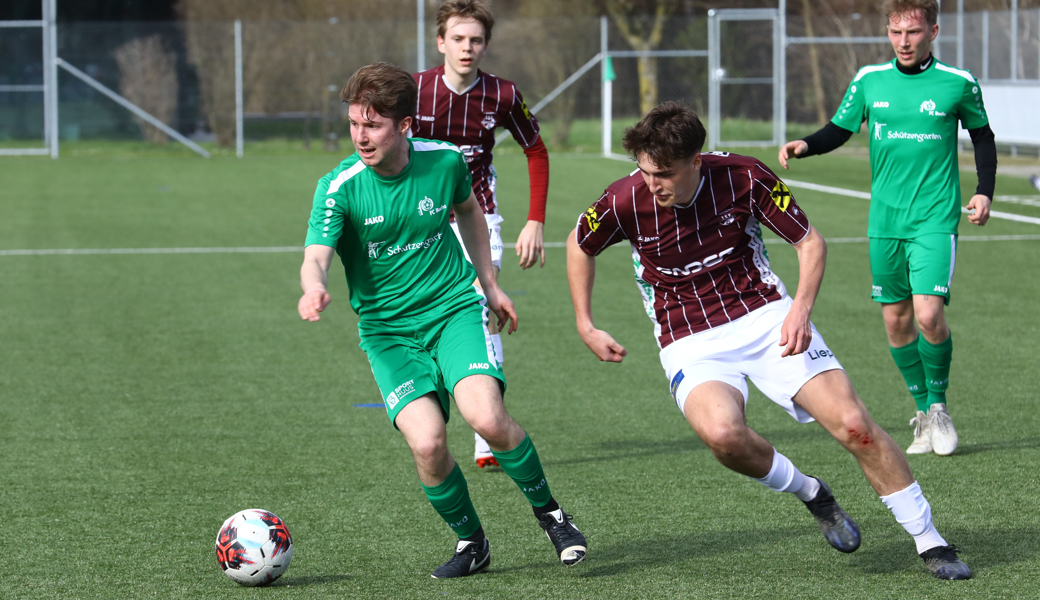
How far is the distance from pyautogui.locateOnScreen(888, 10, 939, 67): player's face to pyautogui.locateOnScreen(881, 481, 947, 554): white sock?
2.33 metres

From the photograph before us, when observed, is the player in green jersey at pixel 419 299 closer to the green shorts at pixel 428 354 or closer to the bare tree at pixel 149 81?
the green shorts at pixel 428 354

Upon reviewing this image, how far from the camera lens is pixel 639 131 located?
12.9 feet

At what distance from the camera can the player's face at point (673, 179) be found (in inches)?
155

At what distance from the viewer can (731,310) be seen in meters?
4.26

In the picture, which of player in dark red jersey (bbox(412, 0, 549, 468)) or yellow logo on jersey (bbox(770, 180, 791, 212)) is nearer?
yellow logo on jersey (bbox(770, 180, 791, 212))

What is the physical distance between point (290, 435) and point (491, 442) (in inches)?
93.1

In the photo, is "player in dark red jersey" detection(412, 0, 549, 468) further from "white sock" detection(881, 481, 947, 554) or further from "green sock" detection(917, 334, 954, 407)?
"white sock" detection(881, 481, 947, 554)

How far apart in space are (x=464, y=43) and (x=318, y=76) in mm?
25041

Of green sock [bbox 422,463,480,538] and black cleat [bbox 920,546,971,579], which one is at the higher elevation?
green sock [bbox 422,463,480,538]

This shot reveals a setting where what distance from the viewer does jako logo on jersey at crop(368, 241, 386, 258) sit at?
14.0ft

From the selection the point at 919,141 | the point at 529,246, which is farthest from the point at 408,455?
the point at 919,141

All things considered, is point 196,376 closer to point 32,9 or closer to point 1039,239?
point 1039,239

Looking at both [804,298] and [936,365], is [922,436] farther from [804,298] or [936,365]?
[804,298]

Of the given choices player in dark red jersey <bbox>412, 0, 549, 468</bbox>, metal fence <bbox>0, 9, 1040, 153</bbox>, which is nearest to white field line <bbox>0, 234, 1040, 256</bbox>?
player in dark red jersey <bbox>412, 0, 549, 468</bbox>
